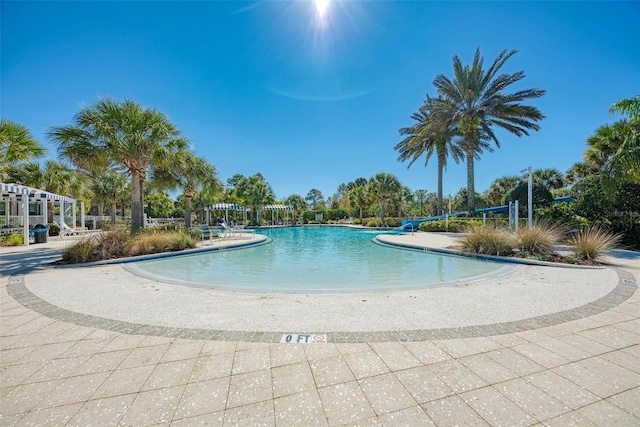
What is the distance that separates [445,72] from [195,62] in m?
15.3

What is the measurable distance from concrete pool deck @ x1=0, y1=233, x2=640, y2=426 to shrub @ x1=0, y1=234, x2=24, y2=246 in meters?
11.1

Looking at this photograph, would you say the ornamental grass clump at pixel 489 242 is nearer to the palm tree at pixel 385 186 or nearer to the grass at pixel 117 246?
the grass at pixel 117 246

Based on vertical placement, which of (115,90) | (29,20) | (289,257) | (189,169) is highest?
(29,20)

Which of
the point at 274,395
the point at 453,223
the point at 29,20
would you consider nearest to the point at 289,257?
the point at 274,395

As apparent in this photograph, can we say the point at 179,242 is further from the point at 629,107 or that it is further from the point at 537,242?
the point at 629,107

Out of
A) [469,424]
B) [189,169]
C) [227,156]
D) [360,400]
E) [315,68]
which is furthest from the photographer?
[227,156]

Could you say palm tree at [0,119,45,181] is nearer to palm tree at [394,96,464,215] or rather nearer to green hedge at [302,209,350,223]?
palm tree at [394,96,464,215]

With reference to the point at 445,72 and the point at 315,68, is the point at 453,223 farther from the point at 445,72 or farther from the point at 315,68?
the point at 315,68

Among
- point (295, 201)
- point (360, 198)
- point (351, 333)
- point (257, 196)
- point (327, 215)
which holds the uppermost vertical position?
point (257, 196)

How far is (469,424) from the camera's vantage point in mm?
1521

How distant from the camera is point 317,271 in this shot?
23.5 ft

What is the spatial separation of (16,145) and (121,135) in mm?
4388

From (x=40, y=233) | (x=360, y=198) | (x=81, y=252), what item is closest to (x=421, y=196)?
(x=360, y=198)

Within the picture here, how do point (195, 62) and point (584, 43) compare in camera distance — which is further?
point (195, 62)
